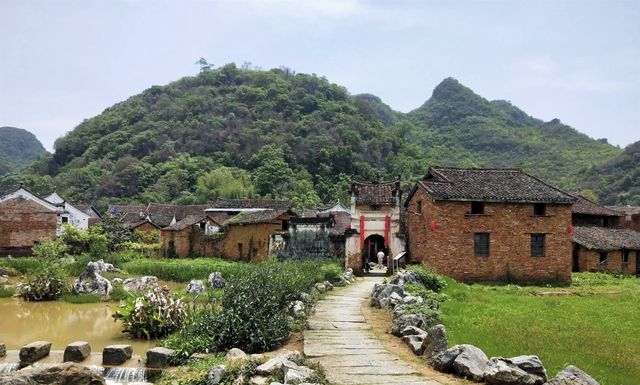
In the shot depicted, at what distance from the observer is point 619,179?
6625 cm

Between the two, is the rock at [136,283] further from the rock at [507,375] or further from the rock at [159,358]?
the rock at [507,375]

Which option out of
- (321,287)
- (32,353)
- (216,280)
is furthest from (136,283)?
(32,353)

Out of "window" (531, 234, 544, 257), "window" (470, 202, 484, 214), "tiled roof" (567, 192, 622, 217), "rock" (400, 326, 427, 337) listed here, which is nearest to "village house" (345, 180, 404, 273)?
"window" (470, 202, 484, 214)

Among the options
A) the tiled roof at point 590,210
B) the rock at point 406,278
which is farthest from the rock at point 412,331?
the tiled roof at point 590,210

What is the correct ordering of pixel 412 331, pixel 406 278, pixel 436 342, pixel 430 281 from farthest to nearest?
pixel 430 281 → pixel 406 278 → pixel 412 331 → pixel 436 342

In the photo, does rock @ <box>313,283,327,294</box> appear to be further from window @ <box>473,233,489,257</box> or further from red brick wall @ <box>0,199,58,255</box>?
red brick wall @ <box>0,199,58,255</box>

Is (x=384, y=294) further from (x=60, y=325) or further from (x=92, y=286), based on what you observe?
(x=92, y=286)

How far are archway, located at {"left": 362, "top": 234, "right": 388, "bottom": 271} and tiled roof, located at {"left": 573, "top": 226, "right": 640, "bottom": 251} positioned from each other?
1100 cm

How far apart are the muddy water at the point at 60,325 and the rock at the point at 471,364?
8768mm

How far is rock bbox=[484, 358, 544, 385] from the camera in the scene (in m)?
8.38

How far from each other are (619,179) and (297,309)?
2485 inches

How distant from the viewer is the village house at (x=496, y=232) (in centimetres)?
2514

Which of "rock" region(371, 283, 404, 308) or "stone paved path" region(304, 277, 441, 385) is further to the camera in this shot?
"rock" region(371, 283, 404, 308)

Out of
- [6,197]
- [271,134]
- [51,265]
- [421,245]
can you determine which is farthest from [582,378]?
[271,134]
